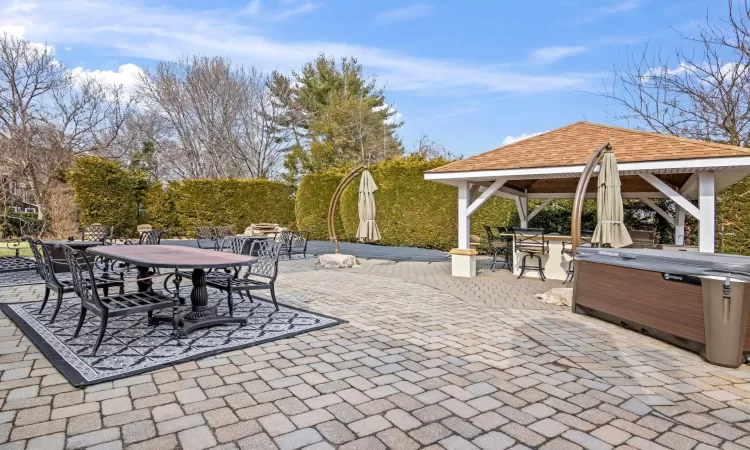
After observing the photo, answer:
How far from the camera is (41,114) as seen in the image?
733 inches

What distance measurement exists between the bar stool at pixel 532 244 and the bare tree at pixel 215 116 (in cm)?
1827

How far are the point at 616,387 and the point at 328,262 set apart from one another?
23.7ft

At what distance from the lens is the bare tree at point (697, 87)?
35.6ft

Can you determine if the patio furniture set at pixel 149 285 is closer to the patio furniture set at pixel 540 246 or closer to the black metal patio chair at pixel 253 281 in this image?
the black metal patio chair at pixel 253 281

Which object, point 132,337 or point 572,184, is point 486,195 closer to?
point 572,184

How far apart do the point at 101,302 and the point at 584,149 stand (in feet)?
24.7

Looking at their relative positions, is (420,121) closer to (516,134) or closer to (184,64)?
(516,134)

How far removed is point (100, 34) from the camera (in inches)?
489

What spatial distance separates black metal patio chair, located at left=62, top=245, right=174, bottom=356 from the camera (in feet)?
11.1

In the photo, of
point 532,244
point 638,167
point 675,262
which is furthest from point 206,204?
point 675,262

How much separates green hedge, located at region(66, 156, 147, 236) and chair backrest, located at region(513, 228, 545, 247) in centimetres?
1414

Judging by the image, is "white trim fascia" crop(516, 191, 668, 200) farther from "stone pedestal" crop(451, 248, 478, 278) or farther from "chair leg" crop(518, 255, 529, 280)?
"stone pedestal" crop(451, 248, 478, 278)

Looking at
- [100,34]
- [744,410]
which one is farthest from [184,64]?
[744,410]

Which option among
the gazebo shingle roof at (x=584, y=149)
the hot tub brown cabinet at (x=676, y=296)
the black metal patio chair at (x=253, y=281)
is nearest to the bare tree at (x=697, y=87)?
the gazebo shingle roof at (x=584, y=149)
